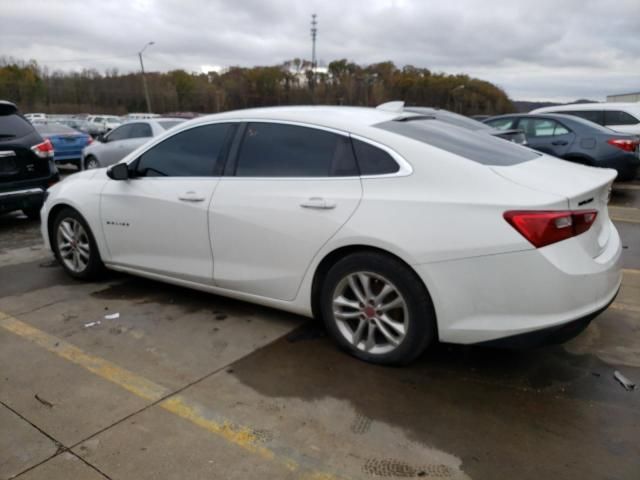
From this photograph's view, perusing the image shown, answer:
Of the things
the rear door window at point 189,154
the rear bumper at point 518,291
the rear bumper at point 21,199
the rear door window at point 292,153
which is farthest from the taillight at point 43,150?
the rear bumper at point 518,291

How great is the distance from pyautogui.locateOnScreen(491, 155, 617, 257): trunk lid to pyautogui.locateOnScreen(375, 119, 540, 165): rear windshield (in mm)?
125

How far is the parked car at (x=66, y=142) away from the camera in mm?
Result: 14492

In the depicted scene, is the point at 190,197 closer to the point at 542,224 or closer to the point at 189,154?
the point at 189,154

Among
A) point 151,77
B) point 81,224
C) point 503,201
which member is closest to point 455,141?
point 503,201

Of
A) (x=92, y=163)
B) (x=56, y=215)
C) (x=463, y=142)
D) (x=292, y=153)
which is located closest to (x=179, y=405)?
(x=292, y=153)

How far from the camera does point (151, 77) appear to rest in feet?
302

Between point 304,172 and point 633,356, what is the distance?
243cm

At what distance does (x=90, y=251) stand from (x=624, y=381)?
427 centimetres

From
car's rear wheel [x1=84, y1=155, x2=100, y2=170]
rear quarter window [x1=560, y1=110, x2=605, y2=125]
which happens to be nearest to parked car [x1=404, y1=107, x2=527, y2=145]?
A: rear quarter window [x1=560, y1=110, x2=605, y2=125]

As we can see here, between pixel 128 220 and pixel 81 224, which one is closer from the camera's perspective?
pixel 128 220

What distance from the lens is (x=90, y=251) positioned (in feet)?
15.6

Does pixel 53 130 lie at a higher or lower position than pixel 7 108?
lower

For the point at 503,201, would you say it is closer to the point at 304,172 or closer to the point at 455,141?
the point at 455,141

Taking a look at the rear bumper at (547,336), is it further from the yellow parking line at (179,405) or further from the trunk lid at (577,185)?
the yellow parking line at (179,405)
